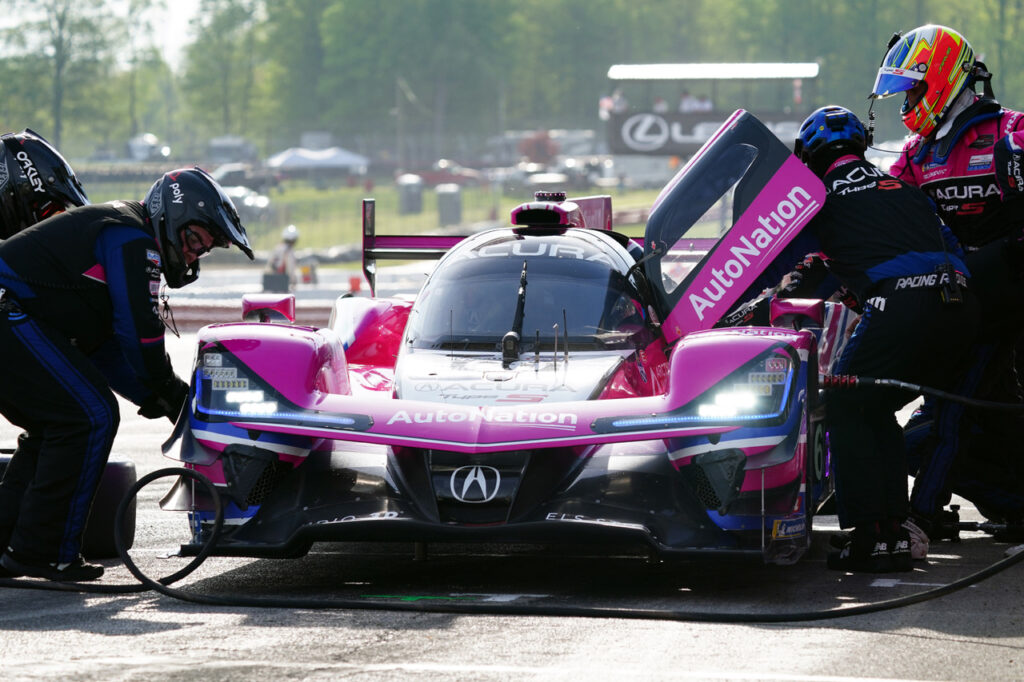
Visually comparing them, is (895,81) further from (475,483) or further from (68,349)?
(68,349)

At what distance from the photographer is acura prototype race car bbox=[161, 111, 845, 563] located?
6195 mm

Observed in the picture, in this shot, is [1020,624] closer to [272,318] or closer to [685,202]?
[685,202]

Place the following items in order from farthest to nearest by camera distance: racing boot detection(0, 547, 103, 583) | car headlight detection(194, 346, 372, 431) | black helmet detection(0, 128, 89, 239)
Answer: black helmet detection(0, 128, 89, 239), racing boot detection(0, 547, 103, 583), car headlight detection(194, 346, 372, 431)

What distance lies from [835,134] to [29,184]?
4346mm

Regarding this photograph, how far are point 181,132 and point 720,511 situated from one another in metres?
120

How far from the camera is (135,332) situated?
677 centimetres

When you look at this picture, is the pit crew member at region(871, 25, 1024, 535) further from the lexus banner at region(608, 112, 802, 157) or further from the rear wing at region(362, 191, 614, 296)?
the lexus banner at region(608, 112, 802, 157)

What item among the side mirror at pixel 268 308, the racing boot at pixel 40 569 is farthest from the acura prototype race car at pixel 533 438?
the side mirror at pixel 268 308

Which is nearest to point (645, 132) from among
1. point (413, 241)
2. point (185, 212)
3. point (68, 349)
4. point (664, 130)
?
point (664, 130)

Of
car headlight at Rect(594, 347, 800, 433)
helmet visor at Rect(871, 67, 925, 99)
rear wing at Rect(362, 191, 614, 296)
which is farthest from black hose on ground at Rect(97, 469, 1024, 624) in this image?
rear wing at Rect(362, 191, 614, 296)

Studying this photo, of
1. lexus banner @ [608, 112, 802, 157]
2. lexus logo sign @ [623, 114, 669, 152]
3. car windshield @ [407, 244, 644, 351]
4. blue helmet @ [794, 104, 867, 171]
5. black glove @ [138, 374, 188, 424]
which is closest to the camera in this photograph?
black glove @ [138, 374, 188, 424]

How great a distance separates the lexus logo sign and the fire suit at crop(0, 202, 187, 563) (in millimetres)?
39076

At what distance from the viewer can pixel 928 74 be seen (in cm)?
812

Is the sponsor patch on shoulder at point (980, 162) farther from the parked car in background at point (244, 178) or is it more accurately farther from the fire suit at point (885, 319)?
the parked car in background at point (244, 178)
